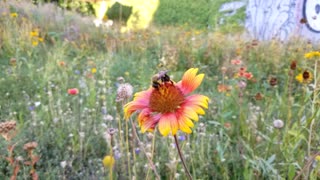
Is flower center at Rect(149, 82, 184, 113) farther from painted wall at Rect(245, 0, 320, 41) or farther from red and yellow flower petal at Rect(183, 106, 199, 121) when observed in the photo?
painted wall at Rect(245, 0, 320, 41)

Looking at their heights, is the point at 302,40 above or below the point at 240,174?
above

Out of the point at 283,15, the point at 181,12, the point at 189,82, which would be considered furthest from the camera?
the point at 181,12

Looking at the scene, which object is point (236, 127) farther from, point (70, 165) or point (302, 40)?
point (302, 40)

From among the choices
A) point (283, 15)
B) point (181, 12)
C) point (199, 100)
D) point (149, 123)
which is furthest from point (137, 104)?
point (181, 12)

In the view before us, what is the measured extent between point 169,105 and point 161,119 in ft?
0.15

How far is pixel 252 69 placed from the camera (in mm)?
4551

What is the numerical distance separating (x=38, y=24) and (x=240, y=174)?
18.7 feet

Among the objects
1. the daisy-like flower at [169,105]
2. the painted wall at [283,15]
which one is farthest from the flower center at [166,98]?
the painted wall at [283,15]

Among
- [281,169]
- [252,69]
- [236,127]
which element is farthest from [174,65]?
[281,169]

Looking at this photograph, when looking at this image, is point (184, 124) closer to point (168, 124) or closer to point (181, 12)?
point (168, 124)

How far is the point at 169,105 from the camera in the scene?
0.98 meters

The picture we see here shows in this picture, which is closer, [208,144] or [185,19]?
[208,144]

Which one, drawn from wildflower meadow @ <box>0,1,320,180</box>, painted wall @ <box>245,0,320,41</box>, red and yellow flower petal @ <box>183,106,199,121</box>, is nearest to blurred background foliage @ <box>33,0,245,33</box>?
painted wall @ <box>245,0,320,41</box>

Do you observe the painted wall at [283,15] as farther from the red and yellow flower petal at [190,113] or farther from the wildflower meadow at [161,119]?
the red and yellow flower petal at [190,113]
